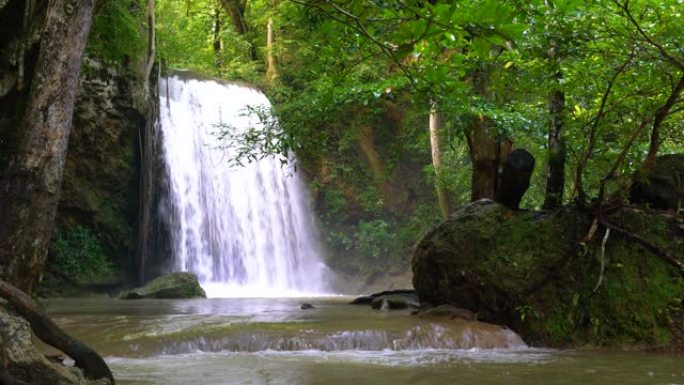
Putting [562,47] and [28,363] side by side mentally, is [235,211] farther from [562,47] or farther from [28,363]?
[28,363]

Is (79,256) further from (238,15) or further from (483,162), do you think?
(238,15)

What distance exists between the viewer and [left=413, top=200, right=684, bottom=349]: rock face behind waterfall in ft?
21.8

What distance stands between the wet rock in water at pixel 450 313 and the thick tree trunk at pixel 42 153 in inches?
172

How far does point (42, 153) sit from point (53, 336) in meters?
2.05

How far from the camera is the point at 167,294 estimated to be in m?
13.4

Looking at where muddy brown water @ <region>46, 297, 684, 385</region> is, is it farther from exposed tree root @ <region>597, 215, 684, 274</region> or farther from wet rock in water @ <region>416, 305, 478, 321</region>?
exposed tree root @ <region>597, 215, 684, 274</region>

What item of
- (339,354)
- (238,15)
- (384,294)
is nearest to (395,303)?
(384,294)

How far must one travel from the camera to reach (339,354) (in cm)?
588

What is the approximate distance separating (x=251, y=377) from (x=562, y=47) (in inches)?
158

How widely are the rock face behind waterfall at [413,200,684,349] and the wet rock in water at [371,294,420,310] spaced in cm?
150

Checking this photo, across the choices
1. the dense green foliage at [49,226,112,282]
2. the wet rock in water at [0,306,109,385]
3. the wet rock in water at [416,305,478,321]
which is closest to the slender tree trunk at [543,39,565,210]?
the wet rock in water at [416,305,478,321]

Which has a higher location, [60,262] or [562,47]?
[562,47]

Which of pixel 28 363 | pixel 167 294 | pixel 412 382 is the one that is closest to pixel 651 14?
pixel 412 382

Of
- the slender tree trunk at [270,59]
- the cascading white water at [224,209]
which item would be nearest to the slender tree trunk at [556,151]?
the cascading white water at [224,209]
